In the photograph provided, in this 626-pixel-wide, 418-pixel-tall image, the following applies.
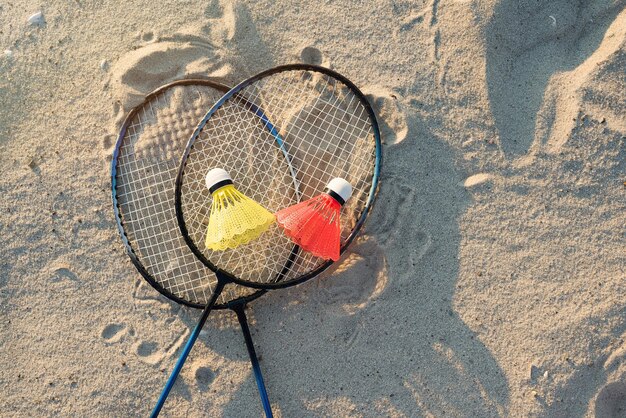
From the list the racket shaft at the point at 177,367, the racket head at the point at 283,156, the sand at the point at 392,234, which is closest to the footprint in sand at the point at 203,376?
the sand at the point at 392,234

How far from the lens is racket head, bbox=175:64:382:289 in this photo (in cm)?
229

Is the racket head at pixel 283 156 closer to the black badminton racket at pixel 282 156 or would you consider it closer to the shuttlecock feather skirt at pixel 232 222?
the black badminton racket at pixel 282 156

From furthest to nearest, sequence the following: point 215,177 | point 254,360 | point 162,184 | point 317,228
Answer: point 162,184 → point 254,360 → point 317,228 → point 215,177

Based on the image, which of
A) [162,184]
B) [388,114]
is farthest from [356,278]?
[162,184]

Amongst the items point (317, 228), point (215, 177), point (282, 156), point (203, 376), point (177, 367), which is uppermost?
point (215, 177)

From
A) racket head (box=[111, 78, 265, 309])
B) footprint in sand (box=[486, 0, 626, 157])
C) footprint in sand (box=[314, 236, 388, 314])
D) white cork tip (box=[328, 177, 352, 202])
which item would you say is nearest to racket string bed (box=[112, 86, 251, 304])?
racket head (box=[111, 78, 265, 309])

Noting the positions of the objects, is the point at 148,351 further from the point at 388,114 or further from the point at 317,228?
the point at 388,114

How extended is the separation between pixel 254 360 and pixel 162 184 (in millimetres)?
857

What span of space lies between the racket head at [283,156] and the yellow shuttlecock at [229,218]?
21 cm

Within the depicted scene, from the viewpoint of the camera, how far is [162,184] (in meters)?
2.36

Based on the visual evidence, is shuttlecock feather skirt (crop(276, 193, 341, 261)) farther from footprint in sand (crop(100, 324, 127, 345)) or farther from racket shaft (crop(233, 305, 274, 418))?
footprint in sand (crop(100, 324, 127, 345))

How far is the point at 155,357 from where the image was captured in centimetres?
237

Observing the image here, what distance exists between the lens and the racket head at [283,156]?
7.52 ft

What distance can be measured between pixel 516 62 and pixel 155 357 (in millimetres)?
2072
